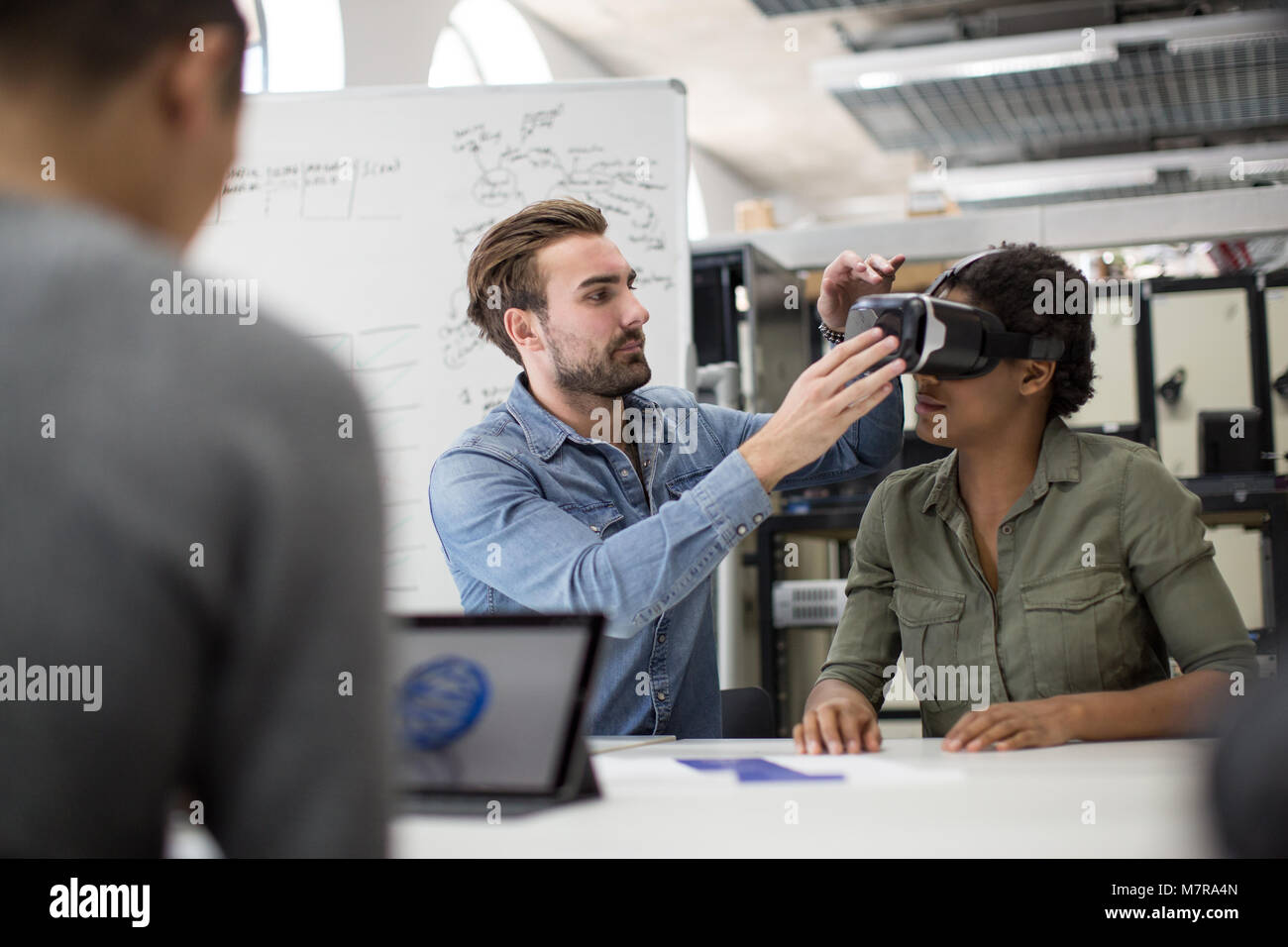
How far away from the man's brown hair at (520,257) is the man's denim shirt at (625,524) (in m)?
0.13

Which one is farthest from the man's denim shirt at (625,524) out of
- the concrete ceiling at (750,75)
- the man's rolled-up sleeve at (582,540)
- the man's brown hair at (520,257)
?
the concrete ceiling at (750,75)

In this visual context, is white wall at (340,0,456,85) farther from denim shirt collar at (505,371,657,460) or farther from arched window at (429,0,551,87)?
denim shirt collar at (505,371,657,460)

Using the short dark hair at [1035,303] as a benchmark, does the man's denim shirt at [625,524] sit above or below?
below

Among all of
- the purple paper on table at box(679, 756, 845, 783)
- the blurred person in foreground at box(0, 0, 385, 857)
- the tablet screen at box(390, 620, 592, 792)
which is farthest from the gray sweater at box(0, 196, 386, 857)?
the purple paper on table at box(679, 756, 845, 783)

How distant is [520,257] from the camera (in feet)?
6.29

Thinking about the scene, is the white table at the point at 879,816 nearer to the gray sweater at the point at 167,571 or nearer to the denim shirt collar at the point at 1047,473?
the gray sweater at the point at 167,571

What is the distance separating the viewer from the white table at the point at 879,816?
0.70m

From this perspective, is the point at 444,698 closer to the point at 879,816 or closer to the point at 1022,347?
the point at 879,816

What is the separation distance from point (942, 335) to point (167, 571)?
3.62 ft

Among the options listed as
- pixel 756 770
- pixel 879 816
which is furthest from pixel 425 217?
pixel 879 816

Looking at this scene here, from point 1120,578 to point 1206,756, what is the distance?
1.10 m

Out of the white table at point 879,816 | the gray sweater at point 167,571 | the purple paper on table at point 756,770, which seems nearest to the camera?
the gray sweater at point 167,571

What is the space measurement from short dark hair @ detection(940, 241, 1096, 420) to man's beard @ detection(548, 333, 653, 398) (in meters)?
0.49
